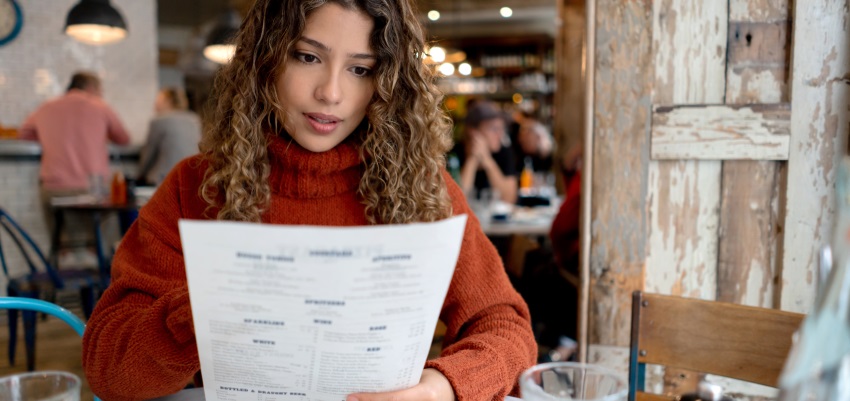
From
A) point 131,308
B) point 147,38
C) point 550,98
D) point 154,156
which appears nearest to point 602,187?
point 131,308

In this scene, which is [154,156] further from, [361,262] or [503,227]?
[361,262]

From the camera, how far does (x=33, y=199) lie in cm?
499

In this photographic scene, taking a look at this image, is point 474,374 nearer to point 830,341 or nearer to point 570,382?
point 570,382

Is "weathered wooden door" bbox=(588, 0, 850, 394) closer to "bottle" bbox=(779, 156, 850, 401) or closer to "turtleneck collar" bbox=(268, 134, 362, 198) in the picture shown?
"turtleneck collar" bbox=(268, 134, 362, 198)

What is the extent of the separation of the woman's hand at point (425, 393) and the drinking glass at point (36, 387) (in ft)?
0.99

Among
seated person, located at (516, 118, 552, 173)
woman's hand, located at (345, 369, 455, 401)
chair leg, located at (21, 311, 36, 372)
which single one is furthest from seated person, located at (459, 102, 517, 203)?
woman's hand, located at (345, 369, 455, 401)

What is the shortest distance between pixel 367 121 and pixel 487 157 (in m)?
3.33

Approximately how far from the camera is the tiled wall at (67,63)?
553cm

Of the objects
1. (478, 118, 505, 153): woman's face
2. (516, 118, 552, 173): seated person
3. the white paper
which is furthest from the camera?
(516, 118, 552, 173): seated person

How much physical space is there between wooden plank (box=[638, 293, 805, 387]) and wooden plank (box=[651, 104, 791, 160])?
0.50 m

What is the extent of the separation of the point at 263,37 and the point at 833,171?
1.37 meters

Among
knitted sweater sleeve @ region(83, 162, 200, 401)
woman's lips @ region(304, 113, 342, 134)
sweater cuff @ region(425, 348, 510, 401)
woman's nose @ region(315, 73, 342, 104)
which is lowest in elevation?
sweater cuff @ region(425, 348, 510, 401)

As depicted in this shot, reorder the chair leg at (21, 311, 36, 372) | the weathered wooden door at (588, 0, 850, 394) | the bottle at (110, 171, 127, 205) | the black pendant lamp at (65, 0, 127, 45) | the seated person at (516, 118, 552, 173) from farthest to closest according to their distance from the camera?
the seated person at (516, 118, 552, 173) → the black pendant lamp at (65, 0, 127, 45) → the bottle at (110, 171, 127, 205) → the chair leg at (21, 311, 36, 372) → the weathered wooden door at (588, 0, 850, 394)

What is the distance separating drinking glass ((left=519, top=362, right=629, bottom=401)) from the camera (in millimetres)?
635
